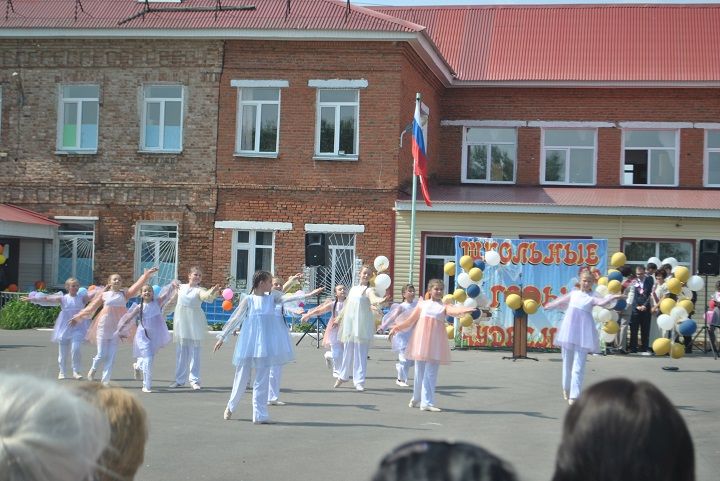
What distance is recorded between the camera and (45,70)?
28188 mm

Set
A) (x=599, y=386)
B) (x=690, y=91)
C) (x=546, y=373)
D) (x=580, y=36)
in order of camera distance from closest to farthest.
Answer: (x=599, y=386) → (x=546, y=373) → (x=690, y=91) → (x=580, y=36)

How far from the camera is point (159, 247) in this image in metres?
28.2

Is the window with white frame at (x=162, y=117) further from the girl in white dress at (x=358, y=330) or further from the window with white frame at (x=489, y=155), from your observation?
the girl in white dress at (x=358, y=330)

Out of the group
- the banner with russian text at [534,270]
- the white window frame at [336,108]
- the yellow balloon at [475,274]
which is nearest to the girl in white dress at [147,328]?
the yellow balloon at [475,274]

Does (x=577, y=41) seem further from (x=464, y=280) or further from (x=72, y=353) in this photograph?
(x=72, y=353)

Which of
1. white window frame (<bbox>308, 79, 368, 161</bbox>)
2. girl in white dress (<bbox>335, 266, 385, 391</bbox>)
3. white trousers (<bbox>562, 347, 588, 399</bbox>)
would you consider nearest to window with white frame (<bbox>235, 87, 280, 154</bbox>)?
white window frame (<bbox>308, 79, 368, 161</bbox>)

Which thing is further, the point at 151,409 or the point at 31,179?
the point at 31,179

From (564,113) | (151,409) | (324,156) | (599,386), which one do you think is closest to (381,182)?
(324,156)

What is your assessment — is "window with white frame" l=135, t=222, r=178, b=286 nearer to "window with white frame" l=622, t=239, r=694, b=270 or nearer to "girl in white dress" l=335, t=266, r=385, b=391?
"girl in white dress" l=335, t=266, r=385, b=391

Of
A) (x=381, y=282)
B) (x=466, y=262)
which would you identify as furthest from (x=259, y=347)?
(x=466, y=262)

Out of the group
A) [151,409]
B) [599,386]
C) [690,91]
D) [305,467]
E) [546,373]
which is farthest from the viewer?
[690,91]

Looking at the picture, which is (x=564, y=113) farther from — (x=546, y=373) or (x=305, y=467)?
(x=305, y=467)

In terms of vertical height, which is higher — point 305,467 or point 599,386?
point 599,386

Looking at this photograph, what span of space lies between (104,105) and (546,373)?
51.1 ft
